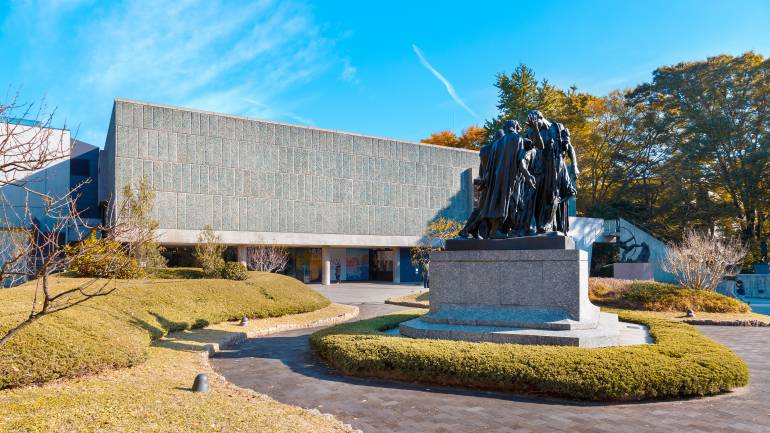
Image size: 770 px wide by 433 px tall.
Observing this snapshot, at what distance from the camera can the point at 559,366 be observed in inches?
286

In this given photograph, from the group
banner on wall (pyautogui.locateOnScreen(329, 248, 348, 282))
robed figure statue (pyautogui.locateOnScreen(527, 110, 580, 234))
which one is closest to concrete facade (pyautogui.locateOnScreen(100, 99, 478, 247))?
banner on wall (pyautogui.locateOnScreen(329, 248, 348, 282))

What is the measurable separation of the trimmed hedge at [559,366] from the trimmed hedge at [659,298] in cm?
1018

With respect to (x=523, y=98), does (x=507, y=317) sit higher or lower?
lower

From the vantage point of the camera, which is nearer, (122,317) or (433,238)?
(122,317)

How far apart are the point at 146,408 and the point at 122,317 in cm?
632

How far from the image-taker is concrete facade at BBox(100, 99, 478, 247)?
31875 millimetres

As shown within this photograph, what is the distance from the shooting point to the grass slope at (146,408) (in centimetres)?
524

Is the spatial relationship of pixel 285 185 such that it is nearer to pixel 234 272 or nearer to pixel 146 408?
pixel 234 272

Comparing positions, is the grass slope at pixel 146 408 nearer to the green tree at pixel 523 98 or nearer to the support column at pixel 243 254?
the support column at pixel 243 254

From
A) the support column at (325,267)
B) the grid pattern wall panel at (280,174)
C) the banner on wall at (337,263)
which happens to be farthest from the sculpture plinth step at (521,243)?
the banner on wall at (337,263)

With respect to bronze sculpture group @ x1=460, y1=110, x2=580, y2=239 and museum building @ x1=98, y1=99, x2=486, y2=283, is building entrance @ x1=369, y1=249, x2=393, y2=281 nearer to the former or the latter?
museum building @ x1=98, y1=99, x2=486, y2=283

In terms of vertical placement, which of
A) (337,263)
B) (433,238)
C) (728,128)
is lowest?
(337,263)

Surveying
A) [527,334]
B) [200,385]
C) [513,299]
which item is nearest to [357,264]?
[513,299]

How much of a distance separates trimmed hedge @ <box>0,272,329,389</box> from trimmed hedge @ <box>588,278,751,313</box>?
36.5 feet
